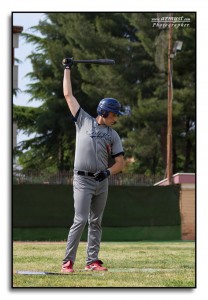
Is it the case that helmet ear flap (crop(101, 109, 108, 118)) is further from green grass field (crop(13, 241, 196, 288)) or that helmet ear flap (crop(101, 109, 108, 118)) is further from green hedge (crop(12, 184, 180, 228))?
green hedge (crop(12, 184, 180, 228))

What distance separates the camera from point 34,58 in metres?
16.6

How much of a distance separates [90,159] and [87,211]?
338 mm

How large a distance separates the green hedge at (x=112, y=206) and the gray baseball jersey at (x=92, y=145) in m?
7.01

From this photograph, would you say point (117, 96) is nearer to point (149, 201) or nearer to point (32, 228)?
point (149, 201)

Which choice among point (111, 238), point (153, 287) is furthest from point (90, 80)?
point (153, 287)

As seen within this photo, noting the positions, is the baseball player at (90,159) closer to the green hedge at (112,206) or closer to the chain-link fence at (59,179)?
the green hedge at (112,206)

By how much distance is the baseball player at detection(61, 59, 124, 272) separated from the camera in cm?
439

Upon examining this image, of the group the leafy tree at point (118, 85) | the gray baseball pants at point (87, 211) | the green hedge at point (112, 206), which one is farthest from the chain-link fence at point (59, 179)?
the gray baseball pants at point (87, 211)

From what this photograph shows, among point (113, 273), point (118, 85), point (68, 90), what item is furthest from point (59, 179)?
point (68, 90)

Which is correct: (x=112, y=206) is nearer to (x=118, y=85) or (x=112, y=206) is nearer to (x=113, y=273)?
(x=118, y=85)

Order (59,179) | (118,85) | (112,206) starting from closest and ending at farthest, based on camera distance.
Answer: (59,179) < (112,206) < (118,85)

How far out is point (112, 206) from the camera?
41.1 ft

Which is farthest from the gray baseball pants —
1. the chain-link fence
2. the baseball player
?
the chain-link fence

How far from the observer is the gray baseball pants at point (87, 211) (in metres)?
4.40
